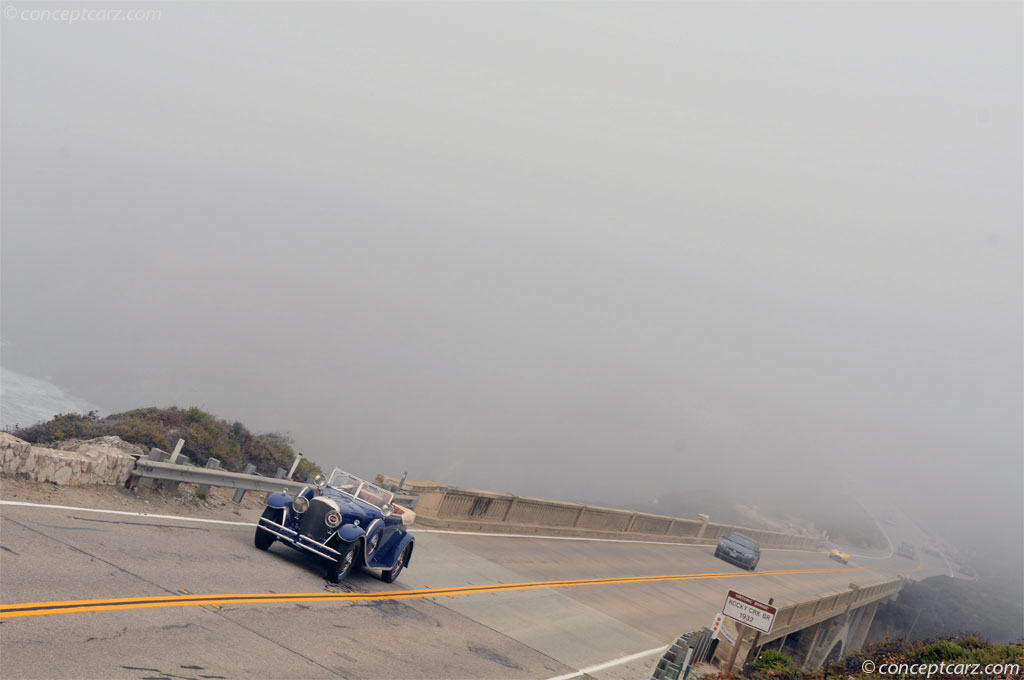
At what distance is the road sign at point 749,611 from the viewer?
14.6 metres

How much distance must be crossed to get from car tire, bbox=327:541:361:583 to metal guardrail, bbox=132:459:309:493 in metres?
3.32

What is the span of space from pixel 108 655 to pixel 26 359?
362ft

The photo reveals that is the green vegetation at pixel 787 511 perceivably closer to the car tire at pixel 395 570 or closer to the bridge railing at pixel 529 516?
the bridge railing at pixel 529 516

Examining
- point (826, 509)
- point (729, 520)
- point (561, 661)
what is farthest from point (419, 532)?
point (826, 509)

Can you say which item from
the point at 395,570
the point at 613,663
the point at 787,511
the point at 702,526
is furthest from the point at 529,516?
the point at 787,511

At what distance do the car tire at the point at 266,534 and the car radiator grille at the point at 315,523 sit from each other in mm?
456

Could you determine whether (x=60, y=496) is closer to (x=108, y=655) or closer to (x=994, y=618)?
(x=108, y=655)

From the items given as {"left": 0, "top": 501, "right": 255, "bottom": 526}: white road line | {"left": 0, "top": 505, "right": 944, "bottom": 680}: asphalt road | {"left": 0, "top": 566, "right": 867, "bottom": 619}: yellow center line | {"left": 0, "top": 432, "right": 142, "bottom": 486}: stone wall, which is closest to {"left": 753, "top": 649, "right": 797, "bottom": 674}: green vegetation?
{"left": 0, "top": 505, "right": 944, "bottom": 680}: asphalt road

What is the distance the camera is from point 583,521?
32875 mm

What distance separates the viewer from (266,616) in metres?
10.2

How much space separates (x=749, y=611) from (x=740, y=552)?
27.3 meters

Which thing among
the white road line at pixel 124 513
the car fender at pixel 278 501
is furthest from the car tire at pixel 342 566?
the white road line at pixel 124 513

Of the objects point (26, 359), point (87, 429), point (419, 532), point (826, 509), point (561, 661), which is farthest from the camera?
point (826, 509)
